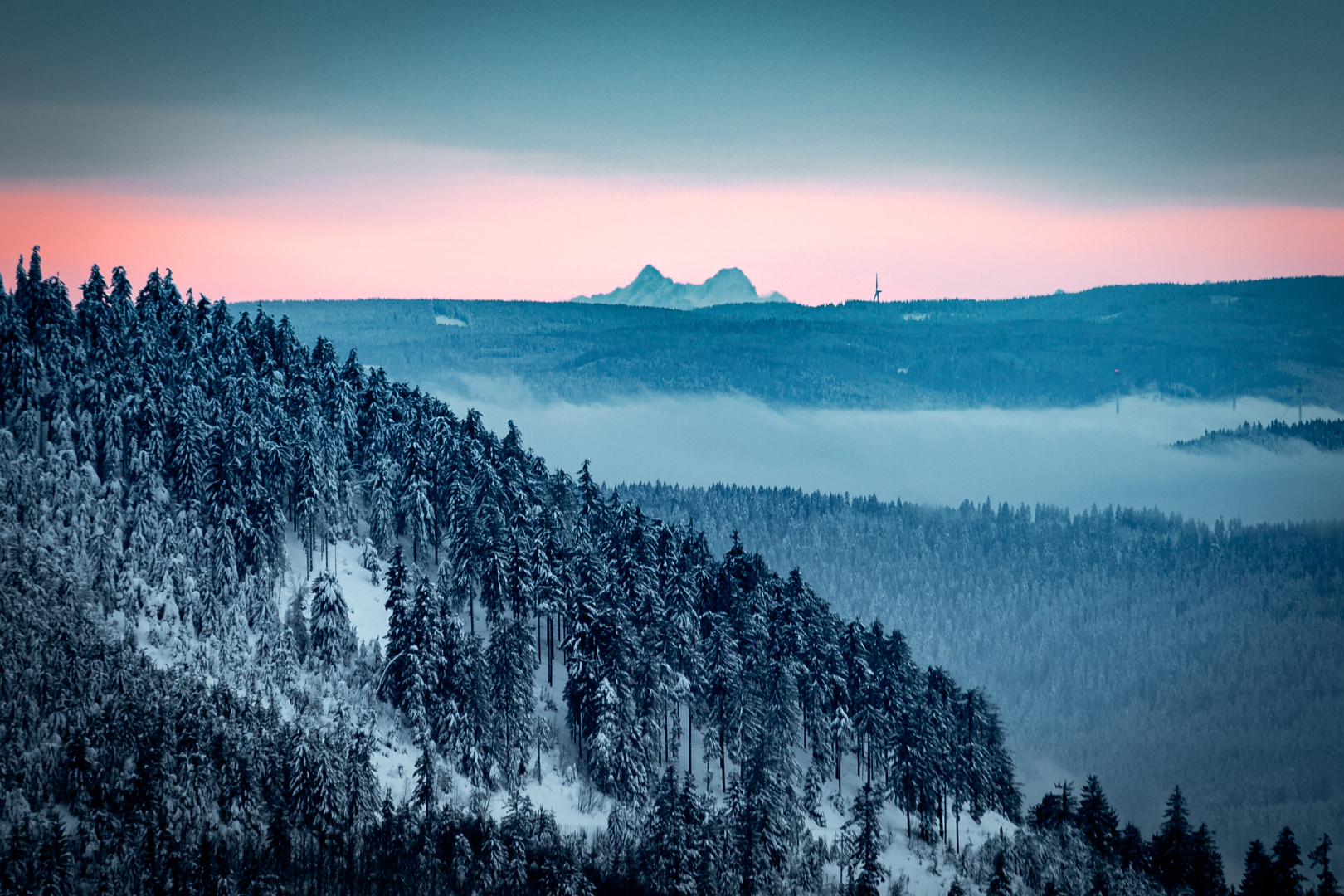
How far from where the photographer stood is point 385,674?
233 feet

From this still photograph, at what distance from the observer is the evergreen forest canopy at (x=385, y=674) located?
58.1 meters

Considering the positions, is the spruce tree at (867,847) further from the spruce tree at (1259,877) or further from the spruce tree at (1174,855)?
the spruce tree at (1259,877)

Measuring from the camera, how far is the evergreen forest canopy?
2286 inches

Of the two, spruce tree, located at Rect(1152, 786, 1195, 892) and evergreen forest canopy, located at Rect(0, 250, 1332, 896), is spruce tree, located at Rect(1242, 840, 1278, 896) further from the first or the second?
spruce tree, located at Rect(1152, 786, 1195, 892)

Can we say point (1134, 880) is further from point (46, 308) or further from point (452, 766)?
point (46, 308)

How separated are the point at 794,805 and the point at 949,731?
17.1m

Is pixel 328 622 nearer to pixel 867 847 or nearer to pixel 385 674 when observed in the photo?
pixel 385 674

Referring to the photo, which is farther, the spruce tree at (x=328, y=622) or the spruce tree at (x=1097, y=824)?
the spruce tree at (x=1097, y=824)

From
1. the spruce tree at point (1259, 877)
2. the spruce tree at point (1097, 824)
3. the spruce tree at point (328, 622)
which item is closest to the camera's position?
the spruce tree at point (328, 622)

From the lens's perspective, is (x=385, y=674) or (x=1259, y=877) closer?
(x=385, y=674)

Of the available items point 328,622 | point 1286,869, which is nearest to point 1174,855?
point 1286,869

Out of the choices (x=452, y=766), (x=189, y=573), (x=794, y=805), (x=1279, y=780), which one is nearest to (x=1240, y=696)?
(x=1279, y=780)

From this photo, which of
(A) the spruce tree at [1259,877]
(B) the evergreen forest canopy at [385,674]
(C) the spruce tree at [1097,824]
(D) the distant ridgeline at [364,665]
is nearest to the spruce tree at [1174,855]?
(B) the evergreen forest canopy at [385,674]

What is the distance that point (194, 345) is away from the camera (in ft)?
319
